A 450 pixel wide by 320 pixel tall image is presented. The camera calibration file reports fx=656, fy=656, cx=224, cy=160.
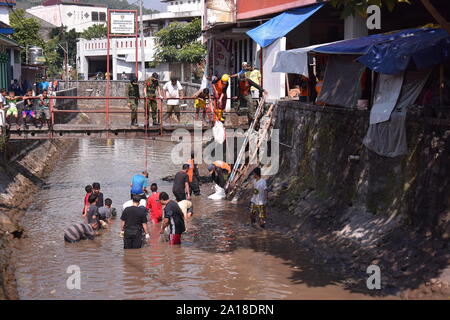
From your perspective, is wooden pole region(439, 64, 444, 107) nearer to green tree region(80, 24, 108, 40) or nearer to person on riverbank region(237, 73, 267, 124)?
person on riverbank region(237, 73, 267, 124)

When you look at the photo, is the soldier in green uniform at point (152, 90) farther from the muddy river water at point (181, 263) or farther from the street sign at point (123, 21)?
the street sign at point (123, 21)

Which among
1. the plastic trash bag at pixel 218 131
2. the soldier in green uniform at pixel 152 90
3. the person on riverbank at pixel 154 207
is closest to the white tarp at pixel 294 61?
the plastic trash bag at pixel 218 131

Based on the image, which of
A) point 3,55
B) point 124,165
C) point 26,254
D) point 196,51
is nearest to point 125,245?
point 26,254

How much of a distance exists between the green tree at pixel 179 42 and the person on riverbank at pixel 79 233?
45.0m

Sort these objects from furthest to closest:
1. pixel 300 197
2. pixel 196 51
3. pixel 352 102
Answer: pixel 196 51 → pixel 300 197 → pixel 352 102

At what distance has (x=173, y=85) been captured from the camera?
22.5 m

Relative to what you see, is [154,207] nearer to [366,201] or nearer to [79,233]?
[79,233]

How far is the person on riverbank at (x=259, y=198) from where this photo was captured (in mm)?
15297

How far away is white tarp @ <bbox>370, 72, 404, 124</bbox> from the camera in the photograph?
527 inches

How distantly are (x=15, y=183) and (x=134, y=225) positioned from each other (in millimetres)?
9183

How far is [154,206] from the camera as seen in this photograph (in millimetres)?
16922

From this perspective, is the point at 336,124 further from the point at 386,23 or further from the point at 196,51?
the point at 196,51

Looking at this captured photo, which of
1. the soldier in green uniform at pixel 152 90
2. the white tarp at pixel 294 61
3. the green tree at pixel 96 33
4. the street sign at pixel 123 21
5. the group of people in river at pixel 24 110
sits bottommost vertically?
the group of people in river at pixel 24 110

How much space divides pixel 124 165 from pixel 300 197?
14.2m
